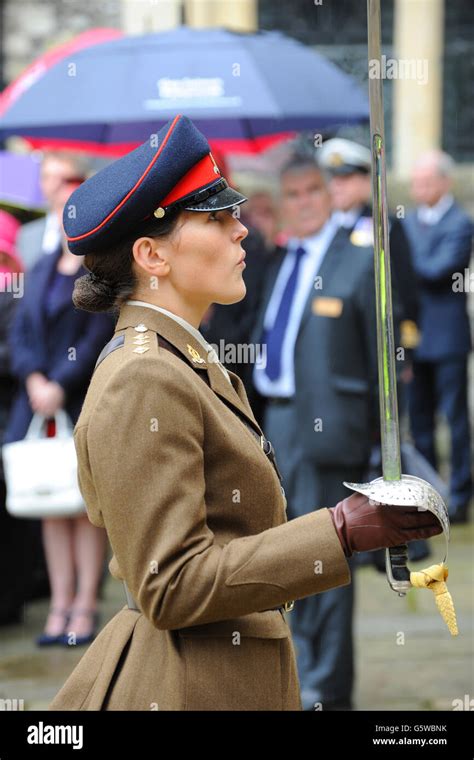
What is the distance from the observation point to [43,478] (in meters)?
5.52

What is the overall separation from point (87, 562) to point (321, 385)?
1.63 meters

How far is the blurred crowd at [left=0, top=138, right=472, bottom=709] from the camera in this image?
4895 millimetres

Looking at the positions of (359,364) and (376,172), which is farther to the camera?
(359,364)

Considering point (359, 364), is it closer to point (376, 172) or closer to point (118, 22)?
point (376, 172)

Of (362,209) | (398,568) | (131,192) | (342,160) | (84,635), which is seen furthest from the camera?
(342,160)

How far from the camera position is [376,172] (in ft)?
6.98

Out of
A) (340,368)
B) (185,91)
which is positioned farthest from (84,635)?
(185,91)

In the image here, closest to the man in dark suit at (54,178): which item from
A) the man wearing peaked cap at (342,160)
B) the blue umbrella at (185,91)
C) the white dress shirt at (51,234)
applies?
the white dress shirt at (51,234)

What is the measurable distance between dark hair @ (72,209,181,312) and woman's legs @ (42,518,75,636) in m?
3.58

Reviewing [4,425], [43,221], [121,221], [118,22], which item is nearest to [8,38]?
[118,22]

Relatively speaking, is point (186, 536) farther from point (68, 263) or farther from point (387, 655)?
point (68, 263)

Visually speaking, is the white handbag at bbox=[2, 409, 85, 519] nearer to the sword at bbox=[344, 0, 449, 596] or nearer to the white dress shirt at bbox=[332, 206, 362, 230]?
the white dress shirt at bbox=[332, 206, 362, 230]

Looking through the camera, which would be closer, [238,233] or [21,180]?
[238,233]

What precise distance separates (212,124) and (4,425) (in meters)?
1.76
